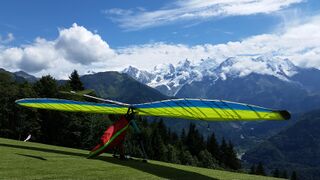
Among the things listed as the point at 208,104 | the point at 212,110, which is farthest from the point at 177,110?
the point at 208,104

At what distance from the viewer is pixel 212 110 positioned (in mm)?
16469

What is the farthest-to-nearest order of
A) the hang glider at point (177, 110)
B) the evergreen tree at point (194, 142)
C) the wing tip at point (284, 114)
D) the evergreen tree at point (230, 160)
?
1. the evergreen tree at point (194, 142)
2. the evergreen tree at point (230, 160)
3. the hang glider at point (177, 110)
4. the wing tip at point (284, 114)

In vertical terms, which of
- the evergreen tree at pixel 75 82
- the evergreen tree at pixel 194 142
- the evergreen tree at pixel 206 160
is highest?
the evergreen tree at pixel 75 82

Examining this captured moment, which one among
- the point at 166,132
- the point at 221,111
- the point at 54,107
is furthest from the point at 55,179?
the point at 166,132

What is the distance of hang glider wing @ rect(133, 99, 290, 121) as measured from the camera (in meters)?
14.5

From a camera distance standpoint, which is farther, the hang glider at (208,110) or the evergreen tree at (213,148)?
the evergreen tree at (213,148)

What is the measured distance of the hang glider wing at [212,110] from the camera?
14508 mm

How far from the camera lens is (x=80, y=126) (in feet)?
242

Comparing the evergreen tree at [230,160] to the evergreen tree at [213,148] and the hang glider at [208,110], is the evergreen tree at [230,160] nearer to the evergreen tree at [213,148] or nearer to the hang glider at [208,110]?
the evergreen tree at [213,148]

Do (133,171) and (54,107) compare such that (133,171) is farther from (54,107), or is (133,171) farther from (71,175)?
(54,107)

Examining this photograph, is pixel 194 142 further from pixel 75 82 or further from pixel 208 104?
pixel 208 104

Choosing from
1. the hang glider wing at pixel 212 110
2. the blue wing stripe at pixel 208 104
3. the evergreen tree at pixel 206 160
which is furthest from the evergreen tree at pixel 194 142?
the blue wing stripe at pixel 208 104

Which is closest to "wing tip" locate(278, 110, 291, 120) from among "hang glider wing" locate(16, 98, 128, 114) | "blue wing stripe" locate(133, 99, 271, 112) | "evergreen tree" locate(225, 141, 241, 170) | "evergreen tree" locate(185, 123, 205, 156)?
"blue wing stripe" locate(133, 99, 271, 112)

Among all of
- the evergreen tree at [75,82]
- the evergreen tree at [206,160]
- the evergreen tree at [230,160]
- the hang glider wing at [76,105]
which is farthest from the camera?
the evergreen tree at [230,160]
